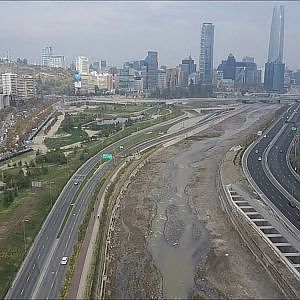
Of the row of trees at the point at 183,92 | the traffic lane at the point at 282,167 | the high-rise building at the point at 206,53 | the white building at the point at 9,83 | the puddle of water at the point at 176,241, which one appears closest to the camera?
the puddle of water at the point at 176,241

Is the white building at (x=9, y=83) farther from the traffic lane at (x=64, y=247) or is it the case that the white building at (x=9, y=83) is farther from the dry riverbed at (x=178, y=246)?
the traffic lane at (x=64, y=247)

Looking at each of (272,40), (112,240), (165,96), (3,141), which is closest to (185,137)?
(3,141)

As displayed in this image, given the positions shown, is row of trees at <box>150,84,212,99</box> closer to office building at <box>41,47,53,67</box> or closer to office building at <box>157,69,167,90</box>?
office building at <box>157,69,167,90</box>

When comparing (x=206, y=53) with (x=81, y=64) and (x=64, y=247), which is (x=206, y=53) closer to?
(x=81, y=64)

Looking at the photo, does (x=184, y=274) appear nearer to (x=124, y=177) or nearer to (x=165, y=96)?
(x=124, y=177)

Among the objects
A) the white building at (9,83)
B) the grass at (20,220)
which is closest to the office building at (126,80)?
the white building at (9,83)

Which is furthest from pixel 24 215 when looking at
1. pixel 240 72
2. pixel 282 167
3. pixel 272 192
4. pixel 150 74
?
pixel 240 72

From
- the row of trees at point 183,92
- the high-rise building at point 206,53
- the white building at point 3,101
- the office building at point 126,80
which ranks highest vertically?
the high-rise building at point 206,53
